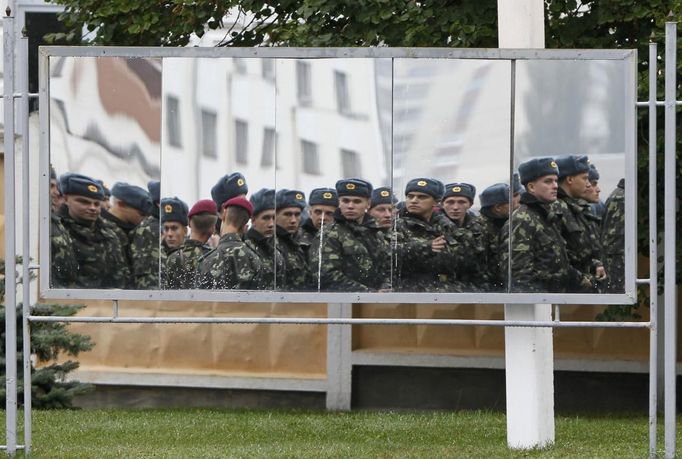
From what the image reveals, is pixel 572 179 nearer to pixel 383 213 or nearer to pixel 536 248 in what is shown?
pixel 536 248

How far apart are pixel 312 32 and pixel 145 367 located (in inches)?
217

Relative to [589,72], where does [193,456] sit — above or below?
below

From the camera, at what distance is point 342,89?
30.4ft

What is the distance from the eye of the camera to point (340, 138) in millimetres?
9266

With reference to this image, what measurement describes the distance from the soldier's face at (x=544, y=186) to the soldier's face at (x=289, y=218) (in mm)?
1508

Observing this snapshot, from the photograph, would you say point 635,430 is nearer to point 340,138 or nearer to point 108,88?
point 340,138

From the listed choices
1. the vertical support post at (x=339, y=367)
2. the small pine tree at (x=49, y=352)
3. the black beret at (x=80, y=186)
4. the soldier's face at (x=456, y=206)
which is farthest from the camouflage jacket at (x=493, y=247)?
the vertical support post at (x=339, y=367)

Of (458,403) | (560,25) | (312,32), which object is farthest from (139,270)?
(458,403)

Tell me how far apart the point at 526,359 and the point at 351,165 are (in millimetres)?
1831

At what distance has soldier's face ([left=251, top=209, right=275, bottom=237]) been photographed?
9219 mm

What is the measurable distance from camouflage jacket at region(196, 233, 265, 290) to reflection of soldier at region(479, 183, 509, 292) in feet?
4.86

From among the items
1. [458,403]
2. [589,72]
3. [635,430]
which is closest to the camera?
[589,72]

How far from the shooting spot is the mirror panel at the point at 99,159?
930 centimetres

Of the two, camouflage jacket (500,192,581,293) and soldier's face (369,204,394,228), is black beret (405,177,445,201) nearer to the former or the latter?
soldier's face (369,204,394,228)
